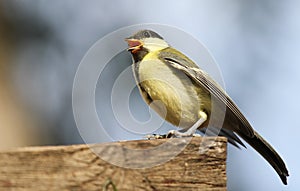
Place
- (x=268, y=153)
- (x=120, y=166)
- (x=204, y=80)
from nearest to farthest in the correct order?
(x=120, y=166) < (x=268, y=153) < (x=204, y=80)

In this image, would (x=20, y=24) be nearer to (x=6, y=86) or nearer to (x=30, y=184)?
(x=6, y=86)

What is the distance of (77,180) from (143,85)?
1.44 m

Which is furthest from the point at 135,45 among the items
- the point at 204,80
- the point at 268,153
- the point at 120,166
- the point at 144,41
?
the point at 120,166

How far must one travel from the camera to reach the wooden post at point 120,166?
5.46 feet

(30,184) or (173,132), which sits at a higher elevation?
→ (173,132)

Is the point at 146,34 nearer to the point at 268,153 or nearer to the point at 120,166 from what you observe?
the point at 268,153

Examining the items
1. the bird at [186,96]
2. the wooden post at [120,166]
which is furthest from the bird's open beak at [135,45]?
the wooden post at [120,166]

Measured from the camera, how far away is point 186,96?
3.03m

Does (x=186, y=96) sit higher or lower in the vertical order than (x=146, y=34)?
lower

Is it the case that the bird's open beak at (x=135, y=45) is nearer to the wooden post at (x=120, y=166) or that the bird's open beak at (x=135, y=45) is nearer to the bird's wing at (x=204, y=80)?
the bird's wing at (x=204, y=80)

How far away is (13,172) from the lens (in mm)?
1667

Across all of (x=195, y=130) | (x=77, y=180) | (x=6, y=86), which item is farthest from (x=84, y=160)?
(x=6, y=86)

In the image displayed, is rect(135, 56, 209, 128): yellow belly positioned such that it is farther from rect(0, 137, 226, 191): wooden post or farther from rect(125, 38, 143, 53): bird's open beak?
rect(0, 137, 226, 191): wooden post

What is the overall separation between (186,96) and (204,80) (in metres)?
0.13
